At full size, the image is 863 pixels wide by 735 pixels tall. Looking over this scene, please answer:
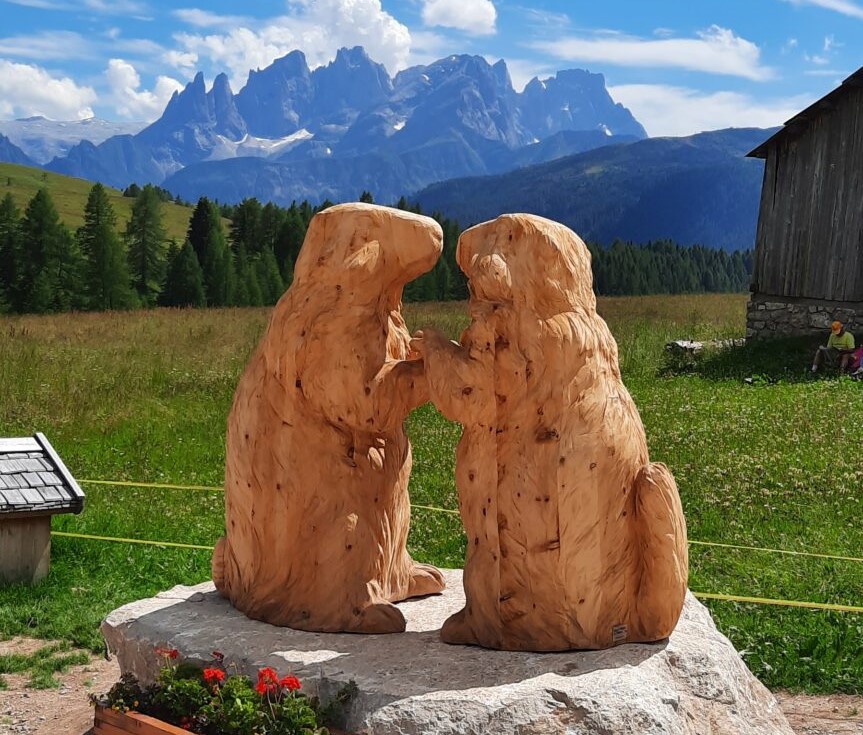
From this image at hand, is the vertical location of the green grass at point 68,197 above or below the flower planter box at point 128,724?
above

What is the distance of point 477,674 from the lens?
3727 mm

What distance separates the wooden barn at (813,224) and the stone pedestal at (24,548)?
14.4m

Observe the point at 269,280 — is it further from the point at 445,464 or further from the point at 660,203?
the point at 660,203

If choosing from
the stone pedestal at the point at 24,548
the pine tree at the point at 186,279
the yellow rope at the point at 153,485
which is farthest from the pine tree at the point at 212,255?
the stone pedestal at the point at 24,548

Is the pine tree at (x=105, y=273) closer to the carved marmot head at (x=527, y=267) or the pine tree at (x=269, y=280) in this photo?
the pine tree at (x=269, y=280)

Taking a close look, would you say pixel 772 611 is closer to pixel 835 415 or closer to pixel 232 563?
pixel 232 563

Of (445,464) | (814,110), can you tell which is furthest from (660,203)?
(445,464)

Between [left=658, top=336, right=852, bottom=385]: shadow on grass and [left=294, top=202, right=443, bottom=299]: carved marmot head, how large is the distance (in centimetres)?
1125

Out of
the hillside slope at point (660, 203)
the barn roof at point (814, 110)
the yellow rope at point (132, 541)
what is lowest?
the yellow rope at point (132, 541)

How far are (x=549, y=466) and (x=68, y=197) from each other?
69798mm

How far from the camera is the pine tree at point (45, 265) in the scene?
31.3 metres

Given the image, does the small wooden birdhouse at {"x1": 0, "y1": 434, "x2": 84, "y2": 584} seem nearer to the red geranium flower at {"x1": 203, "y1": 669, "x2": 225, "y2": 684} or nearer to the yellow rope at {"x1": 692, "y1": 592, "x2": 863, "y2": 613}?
the red geranium flower at {"x1": 203, "y1": 669, "x2": 225, "y2": 684}

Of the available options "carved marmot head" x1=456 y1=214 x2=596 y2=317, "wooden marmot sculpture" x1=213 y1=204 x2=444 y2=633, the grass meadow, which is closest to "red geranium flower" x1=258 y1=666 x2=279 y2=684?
"wooden marmot sculpture" x1=213 y1=204 x2=444 y2=633

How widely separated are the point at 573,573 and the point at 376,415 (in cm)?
107
